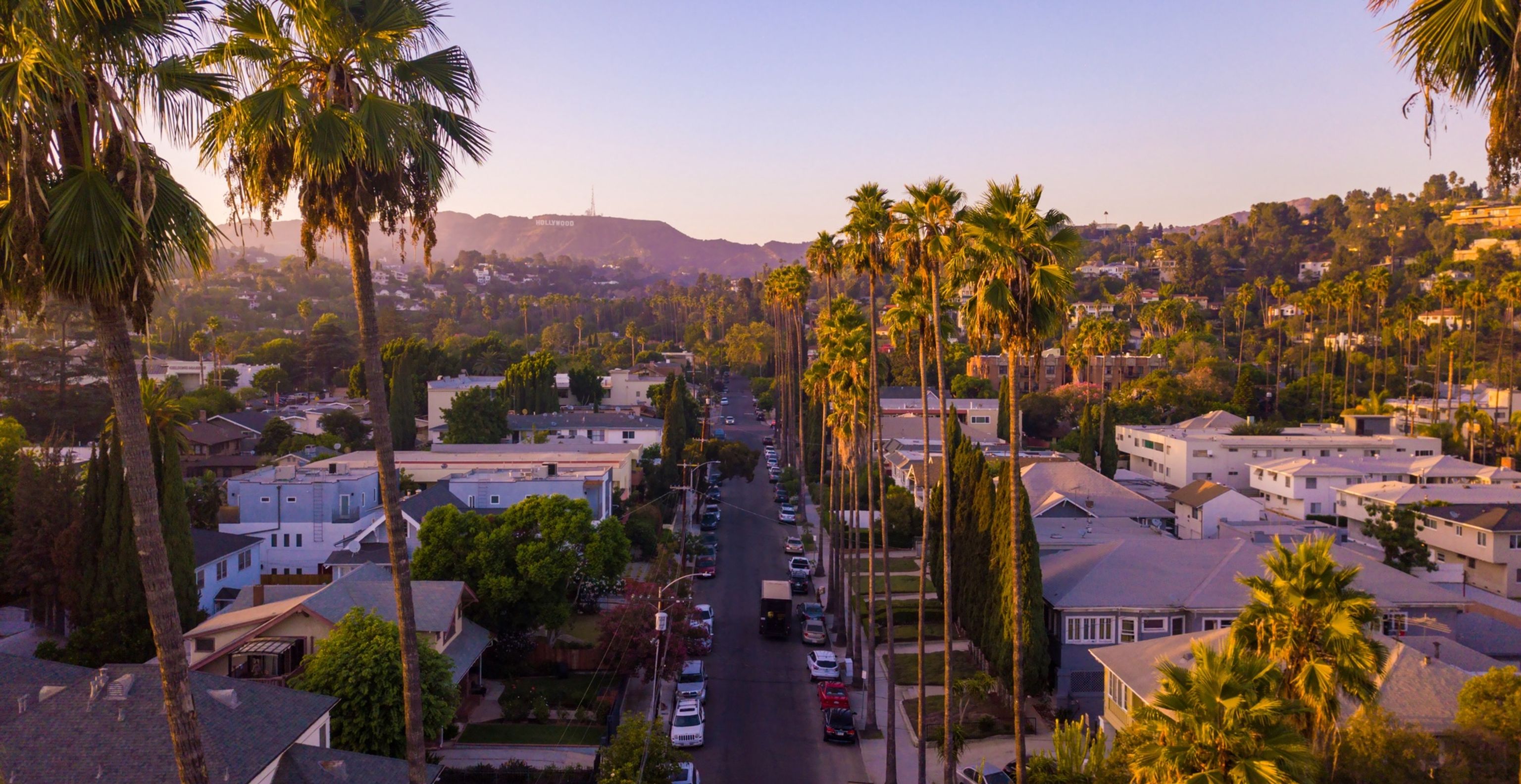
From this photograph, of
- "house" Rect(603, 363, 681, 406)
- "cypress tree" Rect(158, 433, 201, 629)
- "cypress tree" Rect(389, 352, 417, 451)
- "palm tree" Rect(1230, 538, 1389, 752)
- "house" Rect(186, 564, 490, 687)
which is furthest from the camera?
"house" Rect(603, 363, 681, 406)

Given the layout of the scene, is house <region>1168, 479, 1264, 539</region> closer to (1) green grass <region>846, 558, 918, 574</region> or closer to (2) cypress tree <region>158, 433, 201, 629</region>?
(1) green grass <region>846, 558, 918, 574</region>

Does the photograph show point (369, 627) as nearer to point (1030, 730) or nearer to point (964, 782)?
point (964, 782)

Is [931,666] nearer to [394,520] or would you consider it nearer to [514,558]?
[514,558]

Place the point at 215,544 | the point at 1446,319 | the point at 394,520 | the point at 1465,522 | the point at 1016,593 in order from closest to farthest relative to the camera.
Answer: the point at 394,520
the point at 1016,593
the point at 215,544
the point at 1465,522
the point at 1446,319

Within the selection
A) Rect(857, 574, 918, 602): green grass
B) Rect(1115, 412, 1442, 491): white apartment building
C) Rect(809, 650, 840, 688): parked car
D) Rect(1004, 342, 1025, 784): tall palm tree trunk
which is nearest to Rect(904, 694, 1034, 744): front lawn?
Rect(809, 650, 840, 688): parked car

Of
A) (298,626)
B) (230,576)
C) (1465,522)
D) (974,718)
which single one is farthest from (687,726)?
(1465,522)

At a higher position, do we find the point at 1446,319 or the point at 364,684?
the point at 1446,319

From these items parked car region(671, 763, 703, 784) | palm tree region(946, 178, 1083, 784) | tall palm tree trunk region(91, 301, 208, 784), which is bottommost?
parked car region(671, 763, 703, 784)

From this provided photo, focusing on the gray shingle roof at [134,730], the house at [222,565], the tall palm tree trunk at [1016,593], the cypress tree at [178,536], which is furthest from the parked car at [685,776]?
the house at [222,565]
